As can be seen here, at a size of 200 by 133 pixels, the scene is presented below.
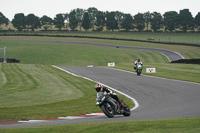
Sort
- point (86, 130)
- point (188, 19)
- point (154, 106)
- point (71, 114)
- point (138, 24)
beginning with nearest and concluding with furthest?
1. point (86, 130)
2. point (71, 114)
3. point (154, 106)
4. point (188, 19)
5. point (138, 24)

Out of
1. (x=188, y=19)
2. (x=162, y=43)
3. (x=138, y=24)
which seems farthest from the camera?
(x=138, y=24)

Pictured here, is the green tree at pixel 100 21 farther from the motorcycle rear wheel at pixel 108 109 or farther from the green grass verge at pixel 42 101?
the motorcycle rear wheel at pixel 108 109

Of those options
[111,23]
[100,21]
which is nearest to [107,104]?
[111,23]

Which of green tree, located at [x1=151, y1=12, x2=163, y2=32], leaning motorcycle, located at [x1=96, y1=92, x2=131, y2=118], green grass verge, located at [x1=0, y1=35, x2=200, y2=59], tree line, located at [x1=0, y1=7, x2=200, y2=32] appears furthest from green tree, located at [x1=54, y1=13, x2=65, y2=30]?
leaning motorcycle, located at [x1=96, y1=92, x2=131, y2=118]

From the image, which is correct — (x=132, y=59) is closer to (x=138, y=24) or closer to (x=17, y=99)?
(x=17, y=99)

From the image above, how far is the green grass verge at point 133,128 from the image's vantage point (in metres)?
8.45

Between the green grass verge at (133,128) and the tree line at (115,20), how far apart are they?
142 m

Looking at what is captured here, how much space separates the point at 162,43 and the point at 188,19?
70.0m

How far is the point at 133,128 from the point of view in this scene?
880 centimetres

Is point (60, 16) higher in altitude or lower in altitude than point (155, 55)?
higher

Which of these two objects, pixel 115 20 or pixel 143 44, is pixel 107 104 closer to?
pixel 143 44

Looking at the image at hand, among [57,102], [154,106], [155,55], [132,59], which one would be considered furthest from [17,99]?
[155,55]

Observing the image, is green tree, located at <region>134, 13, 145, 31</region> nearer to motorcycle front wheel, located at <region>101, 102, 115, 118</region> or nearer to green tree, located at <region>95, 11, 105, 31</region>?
green tree, located at <region>95, 11, 105, 31</region>

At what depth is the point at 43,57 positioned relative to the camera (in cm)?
6562
